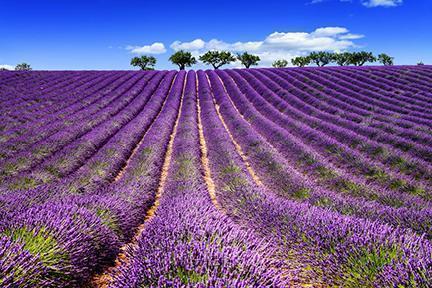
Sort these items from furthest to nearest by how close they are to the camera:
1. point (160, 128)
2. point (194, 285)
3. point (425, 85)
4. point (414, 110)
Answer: point (425, 85) → point (414, 110) → point (160, 128) → point (194, 285)

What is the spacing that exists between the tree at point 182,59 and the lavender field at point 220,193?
3681cm

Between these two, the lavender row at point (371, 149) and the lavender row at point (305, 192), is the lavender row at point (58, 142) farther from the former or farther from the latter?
the lavender row at point (371, 149)

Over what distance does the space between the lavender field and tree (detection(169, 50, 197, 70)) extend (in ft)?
121

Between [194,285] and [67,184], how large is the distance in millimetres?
5061

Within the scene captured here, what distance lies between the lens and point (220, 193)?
21.9ft

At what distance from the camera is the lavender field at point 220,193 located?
103 inches

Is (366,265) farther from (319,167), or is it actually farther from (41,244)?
(319,167)

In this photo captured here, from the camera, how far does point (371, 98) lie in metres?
17.4

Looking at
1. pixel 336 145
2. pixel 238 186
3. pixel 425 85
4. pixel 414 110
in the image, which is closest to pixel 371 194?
pixel 238 186

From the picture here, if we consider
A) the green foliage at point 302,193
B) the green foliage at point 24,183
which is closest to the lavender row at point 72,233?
the green foliage at point 24,183

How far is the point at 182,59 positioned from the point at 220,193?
5219 centimetres

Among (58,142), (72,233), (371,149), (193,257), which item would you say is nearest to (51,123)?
(58,142)

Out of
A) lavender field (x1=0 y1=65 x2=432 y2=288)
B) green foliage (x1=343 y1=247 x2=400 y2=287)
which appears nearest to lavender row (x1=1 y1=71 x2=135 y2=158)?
lavender field (x1=0 y1=65 x2=432 y2=288)

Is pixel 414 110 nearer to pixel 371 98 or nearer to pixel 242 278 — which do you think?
pixel 371 98
